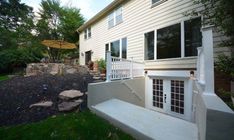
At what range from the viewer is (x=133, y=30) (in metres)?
9.62

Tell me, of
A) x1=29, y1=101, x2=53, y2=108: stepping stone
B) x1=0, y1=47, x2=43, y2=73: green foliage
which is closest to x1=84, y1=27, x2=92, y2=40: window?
x1=0, y1=47, x2=43, y2=73: green foliage

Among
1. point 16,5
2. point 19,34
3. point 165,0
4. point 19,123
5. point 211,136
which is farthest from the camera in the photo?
point 19,34

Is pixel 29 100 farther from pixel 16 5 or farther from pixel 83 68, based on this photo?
pixel 16 5

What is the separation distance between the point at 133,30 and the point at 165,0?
8.72 ft

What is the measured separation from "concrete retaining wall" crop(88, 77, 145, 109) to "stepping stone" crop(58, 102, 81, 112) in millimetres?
527

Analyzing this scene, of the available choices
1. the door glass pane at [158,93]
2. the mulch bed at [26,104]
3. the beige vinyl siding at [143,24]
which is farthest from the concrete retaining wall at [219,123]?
the door glass pane at [158,93]

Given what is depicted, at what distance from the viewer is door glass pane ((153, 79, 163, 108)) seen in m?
7.72

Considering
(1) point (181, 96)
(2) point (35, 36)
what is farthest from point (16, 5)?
(1) point (181, 96)

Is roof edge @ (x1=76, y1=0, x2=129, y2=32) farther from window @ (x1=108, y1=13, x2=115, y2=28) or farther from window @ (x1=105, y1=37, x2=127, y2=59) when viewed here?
window @ (x1=105, y1=37, x2=127, y2=59)

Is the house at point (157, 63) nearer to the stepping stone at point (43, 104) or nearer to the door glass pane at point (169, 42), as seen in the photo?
the door glass pane at point (169, 42)

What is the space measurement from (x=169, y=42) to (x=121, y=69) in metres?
2.56

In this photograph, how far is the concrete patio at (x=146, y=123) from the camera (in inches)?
118

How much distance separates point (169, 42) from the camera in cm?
732

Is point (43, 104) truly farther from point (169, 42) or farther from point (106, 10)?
point (106, 10)
